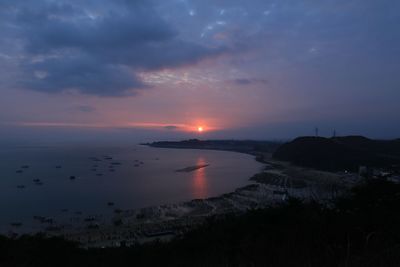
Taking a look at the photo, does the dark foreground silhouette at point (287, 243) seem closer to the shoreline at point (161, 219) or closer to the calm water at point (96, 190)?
the shoreline at point (161, 219)

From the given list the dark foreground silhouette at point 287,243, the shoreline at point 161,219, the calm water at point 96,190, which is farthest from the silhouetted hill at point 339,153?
the dark foreground silhouette at point 287,243

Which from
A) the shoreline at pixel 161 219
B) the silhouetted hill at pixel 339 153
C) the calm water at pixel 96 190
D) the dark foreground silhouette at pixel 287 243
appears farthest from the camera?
the silhouetted hill at pixel 339 153

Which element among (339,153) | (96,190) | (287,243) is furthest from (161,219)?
(339,153)

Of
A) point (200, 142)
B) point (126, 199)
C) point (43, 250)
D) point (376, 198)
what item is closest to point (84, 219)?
point (126, 199)

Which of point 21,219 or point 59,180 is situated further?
point 59,180

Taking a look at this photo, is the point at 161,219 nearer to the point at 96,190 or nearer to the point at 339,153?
the point at 96,190

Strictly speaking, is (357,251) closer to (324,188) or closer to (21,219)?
(21,219)
